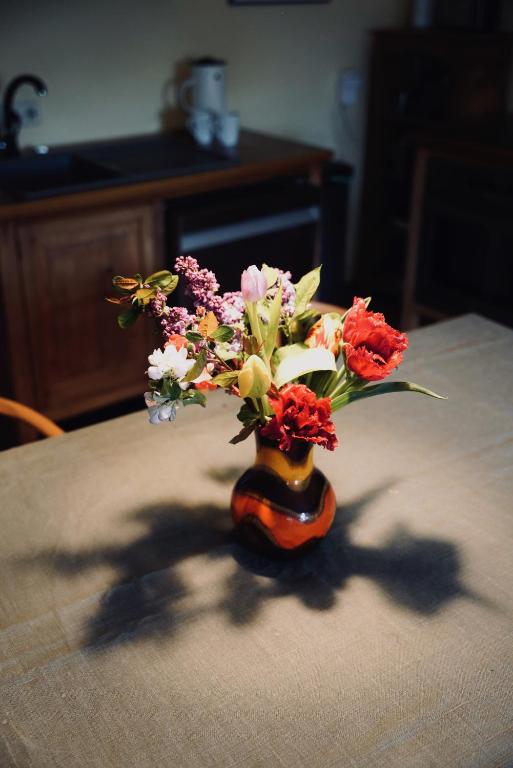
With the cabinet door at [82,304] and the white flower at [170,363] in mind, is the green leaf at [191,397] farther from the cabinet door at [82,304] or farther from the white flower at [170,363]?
the cabinet door at [82,304]

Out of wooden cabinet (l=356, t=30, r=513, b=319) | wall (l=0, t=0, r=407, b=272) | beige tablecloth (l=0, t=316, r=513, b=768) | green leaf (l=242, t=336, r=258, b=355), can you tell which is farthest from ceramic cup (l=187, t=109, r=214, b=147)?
green leaf (l=242, t=336, r=258, b=355)

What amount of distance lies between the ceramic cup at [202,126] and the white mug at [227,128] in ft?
0.12

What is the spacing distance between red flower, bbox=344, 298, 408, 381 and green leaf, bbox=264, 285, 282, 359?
99 millimetres

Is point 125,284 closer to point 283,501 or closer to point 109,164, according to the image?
point 283,501

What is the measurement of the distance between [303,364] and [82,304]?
1.70 meters

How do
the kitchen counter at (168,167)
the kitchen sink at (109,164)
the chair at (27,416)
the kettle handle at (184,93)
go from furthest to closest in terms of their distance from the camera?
the kettle handle at (184,93)
the kitchen sink at (109,164)
the kitchen counter at (168,167)
the chair at (27,416)

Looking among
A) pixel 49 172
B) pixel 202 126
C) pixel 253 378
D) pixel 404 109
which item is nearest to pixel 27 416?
pixel 253 378

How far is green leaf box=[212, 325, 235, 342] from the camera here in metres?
0.94

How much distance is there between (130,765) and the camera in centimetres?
82

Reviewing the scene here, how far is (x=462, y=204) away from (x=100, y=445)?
2.08m

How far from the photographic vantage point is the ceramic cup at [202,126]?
115 inches

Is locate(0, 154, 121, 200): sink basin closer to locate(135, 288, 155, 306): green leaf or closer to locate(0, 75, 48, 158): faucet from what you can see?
locate(0, 75, 48, 158): faucet

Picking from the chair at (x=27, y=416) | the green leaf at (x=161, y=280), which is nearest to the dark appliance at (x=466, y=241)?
the chair at (x=27, y=416)

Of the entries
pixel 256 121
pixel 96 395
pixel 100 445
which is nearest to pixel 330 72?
pixel 256 121
